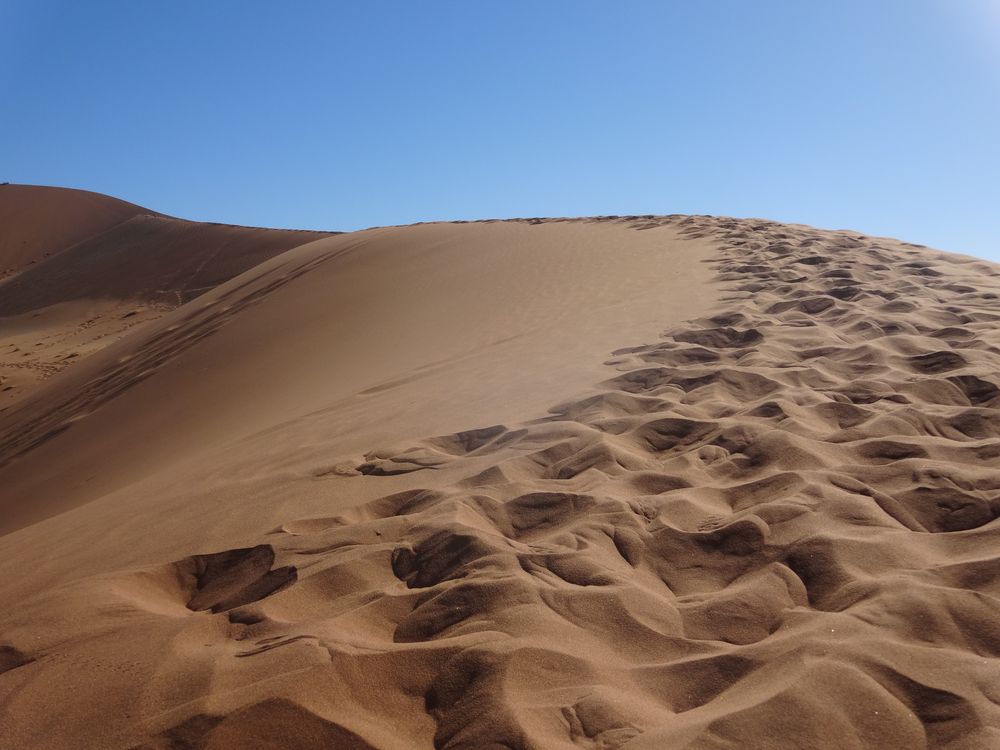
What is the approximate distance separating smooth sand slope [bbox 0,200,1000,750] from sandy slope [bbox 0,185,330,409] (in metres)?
10.8

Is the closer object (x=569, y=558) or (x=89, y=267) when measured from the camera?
(x=569, y=558)

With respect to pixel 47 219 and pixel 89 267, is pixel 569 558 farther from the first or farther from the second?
pixel 47 219

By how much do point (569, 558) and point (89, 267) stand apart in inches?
1263

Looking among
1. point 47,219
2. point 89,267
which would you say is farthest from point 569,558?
point 47,219

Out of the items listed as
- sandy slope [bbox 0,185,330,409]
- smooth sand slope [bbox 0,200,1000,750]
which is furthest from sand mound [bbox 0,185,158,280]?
smooth sand slope [bbox 0,200,1000,750]

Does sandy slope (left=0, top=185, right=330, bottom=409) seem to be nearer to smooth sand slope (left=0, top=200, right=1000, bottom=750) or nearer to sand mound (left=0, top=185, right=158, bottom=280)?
sand mound (left=0, top=185, right=158, bottom=280)

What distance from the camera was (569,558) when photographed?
2266mm

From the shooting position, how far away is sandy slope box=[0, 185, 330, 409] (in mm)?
19203

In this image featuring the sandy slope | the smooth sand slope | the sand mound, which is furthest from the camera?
the sand mound

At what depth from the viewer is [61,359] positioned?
16531 millimetres

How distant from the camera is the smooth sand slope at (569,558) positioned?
1623 millimetres

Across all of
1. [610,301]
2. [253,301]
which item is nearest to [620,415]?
[610,301]

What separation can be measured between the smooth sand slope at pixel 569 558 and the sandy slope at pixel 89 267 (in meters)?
10.8

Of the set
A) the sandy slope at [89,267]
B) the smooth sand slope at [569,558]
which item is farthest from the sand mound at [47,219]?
the smooth sand slope at [569,558]
